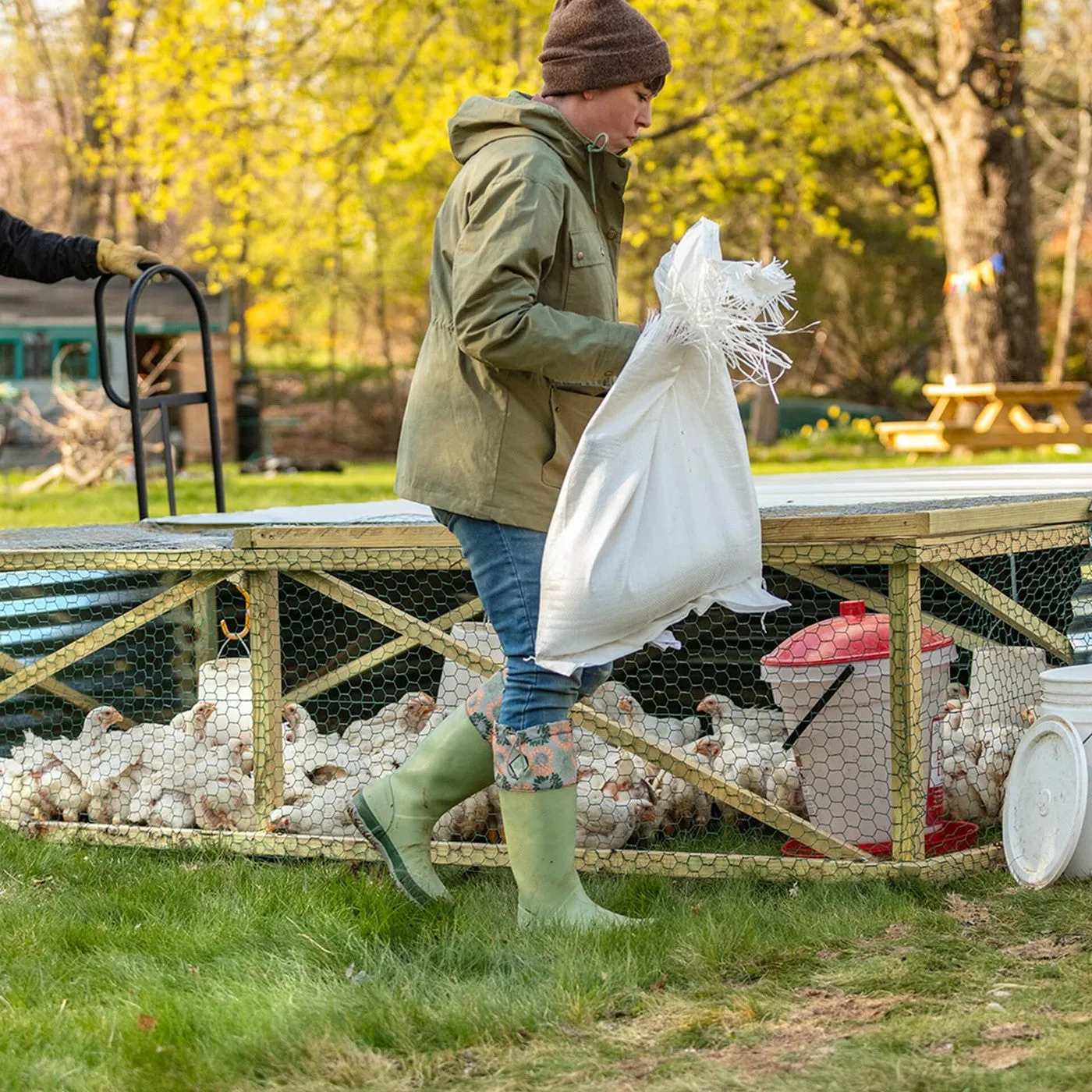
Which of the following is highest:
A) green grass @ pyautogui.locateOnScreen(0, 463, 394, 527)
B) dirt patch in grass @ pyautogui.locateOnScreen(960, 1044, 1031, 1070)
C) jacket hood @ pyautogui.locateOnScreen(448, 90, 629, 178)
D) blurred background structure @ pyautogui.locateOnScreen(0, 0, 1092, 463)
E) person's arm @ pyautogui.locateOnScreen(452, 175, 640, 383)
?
blurred background structure @ pyautogui.locateOnScreen(0, 0, 1092, 463)

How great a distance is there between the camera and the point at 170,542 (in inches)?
159

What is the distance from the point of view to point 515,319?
266 cm

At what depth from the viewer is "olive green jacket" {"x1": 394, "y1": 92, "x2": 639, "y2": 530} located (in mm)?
2684

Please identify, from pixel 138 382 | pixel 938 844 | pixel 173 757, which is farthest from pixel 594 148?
pixel 138 382

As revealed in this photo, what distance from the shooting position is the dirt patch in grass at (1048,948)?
8.77 ft

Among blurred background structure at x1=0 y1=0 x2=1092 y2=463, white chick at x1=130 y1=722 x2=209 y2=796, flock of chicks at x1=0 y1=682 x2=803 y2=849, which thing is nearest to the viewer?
flock of chicks at x1=0 y1=682 x2=803 y2=849

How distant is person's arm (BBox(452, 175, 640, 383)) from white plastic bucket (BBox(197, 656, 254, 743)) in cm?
159

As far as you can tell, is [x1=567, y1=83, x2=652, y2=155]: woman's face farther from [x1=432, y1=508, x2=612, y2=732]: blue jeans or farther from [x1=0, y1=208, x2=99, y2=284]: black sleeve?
[x1=0, y1=208, x2=99, y2=284]: black sleeve

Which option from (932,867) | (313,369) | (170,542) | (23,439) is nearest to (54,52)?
(313,369)

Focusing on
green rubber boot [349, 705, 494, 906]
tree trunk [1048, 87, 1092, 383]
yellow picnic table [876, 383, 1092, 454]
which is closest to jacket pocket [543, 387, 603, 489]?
green rubber boot [349, 705, 494, 906]

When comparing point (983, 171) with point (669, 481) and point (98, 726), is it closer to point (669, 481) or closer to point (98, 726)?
point (98, 726)

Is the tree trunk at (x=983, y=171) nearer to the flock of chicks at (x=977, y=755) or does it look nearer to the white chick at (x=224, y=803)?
the flock of chicks at (x=977, y=755)

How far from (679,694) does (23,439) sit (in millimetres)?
15245

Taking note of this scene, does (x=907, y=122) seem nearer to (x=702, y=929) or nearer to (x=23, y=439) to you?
(x=23, y=439)
